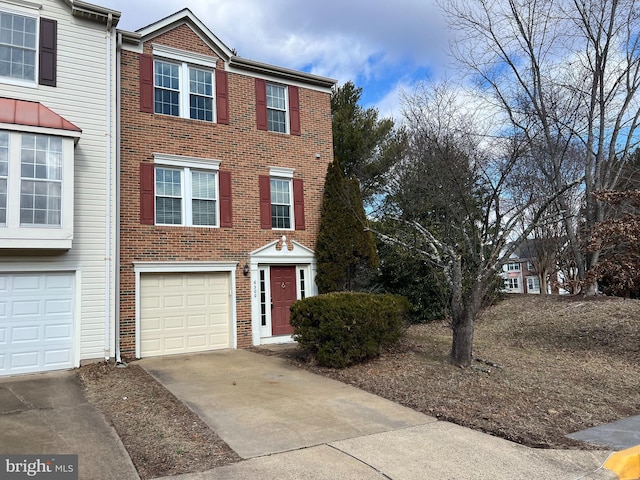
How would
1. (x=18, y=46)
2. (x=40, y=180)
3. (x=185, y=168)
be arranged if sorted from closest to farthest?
(x=40, y=180)
(x=18, y=46)
(x=185, y=168)

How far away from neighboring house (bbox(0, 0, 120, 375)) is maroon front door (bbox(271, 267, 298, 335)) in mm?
4221

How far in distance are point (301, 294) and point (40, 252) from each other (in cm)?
654

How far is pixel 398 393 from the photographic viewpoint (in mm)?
7312

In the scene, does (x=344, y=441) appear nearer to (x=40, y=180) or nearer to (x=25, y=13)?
(x=40, y=180)

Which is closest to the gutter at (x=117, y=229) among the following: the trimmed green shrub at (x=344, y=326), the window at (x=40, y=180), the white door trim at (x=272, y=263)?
the window at (x=40, y=180)

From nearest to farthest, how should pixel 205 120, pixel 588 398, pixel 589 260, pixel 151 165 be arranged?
pixel 588 398, pixel 151 165, pixel 205 120, pixel 589 260

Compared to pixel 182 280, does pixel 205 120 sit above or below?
above

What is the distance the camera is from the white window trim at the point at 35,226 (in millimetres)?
8961

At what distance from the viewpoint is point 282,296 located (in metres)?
13.3

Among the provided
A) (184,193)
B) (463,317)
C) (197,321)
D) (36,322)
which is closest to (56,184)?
(36,322)

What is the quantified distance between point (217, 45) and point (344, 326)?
8526 mm

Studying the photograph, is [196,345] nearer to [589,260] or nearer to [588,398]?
[588,398]

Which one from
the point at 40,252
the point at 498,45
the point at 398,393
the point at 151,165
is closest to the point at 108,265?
the point at 40,252

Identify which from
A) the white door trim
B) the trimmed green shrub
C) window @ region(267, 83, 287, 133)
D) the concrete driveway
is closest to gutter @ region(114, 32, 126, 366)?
the concrete driveway
